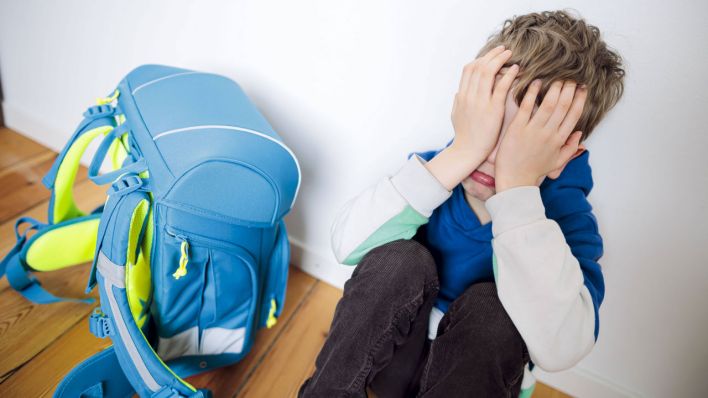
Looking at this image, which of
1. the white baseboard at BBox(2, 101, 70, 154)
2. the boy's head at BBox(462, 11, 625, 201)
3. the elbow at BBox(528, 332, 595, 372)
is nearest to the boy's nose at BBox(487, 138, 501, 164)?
the boy's head at BBox(462, 11, 625, 201)

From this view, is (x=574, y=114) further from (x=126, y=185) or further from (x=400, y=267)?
(x=126, y=185)

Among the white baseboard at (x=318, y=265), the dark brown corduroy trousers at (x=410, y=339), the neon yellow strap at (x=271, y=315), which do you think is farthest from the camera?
the white baseboard at (x=318, y=265)

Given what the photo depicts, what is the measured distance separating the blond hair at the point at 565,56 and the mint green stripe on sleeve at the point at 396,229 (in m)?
0.22

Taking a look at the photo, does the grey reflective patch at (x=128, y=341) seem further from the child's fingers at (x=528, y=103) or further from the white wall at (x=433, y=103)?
the child's fingers at (x=528, y=103)

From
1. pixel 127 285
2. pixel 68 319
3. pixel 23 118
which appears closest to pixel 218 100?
pixel 127 285

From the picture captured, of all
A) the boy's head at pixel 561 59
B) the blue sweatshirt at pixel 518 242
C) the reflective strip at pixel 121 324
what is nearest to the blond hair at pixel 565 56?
the boy's head at pixel 561 59

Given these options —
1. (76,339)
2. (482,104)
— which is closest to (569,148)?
(482,104)

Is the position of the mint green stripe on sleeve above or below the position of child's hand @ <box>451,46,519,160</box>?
below

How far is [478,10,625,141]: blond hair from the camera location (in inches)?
22.6

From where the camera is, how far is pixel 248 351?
862mm

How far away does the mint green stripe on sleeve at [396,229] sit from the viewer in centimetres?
67

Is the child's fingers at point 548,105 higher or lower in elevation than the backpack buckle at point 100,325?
higher

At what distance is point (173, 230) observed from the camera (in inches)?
25.0

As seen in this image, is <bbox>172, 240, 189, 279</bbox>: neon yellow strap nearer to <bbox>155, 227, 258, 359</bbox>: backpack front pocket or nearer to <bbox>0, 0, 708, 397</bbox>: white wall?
<bbox>155, 227, 258, 359</bbox>: backpack front pocket
